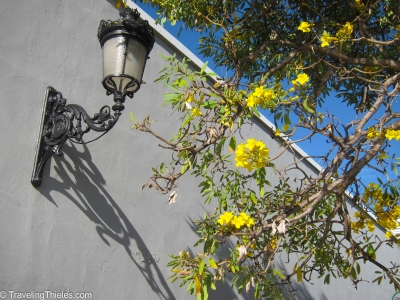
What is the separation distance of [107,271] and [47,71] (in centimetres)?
149

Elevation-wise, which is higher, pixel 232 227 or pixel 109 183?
pixel 109 183

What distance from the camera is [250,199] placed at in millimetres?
3500

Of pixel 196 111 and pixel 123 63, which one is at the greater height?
pixel 123 63

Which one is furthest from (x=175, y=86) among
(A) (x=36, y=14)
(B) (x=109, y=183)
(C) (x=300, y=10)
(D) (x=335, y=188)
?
(C) (x=300, y=10)

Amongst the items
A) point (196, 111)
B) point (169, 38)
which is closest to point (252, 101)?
point (196, 111)

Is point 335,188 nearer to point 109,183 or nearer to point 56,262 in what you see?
point 109,183

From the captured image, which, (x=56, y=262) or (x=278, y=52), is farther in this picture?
(x=278, y=52)

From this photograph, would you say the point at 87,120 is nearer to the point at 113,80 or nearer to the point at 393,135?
Result: the point at 113,80

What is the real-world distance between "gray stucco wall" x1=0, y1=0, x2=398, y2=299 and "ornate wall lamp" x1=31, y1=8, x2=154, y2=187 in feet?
0.29

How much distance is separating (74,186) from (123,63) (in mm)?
951

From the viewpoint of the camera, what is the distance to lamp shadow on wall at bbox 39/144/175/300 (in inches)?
124

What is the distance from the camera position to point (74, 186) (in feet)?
10.5

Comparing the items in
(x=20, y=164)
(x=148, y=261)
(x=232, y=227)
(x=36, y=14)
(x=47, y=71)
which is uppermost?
(x=36, y=14)

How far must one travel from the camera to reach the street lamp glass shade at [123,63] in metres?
2.88
